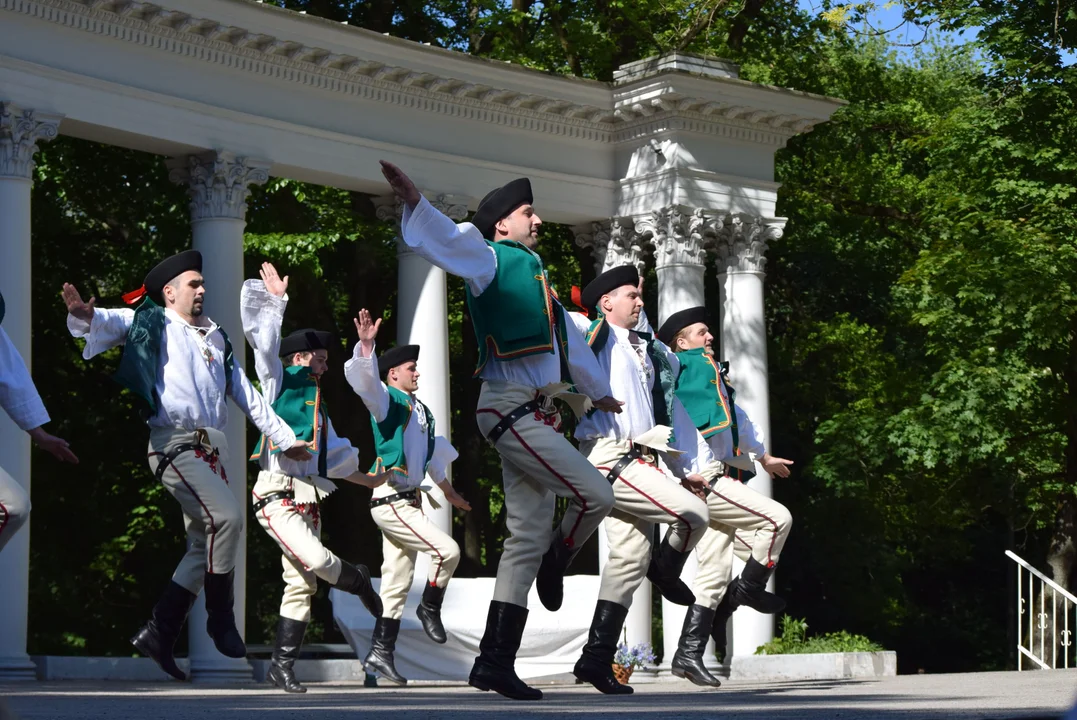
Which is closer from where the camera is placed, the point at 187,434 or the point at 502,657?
the point at 502,657

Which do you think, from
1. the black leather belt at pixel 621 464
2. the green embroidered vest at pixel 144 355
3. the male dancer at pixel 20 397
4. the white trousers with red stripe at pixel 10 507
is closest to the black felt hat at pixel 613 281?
the black leather belt at pixel 621 464

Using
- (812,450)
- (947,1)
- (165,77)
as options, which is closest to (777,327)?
(812,450)

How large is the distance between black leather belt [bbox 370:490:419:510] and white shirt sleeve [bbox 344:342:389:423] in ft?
3.06

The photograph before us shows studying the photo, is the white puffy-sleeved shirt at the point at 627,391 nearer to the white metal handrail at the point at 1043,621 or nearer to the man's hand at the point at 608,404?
the man's hand at the point at 608,404

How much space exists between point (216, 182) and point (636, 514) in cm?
1208

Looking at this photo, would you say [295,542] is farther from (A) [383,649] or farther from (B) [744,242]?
(B) [744,242]

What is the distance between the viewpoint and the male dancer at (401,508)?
1861cm

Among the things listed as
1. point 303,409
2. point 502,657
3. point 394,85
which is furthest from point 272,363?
point 394,85

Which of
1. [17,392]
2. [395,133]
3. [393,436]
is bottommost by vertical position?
[17,392]

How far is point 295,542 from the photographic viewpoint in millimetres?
16594

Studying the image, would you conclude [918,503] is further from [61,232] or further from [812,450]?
[61,232]

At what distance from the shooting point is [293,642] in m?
17.1

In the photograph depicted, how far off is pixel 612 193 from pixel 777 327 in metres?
14.1

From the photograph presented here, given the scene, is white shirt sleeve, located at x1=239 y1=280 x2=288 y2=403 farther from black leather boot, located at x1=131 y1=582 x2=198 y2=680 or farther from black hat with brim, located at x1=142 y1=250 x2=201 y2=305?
black leather boot, located at x1=131 y1=582 x2=198 y2=680
